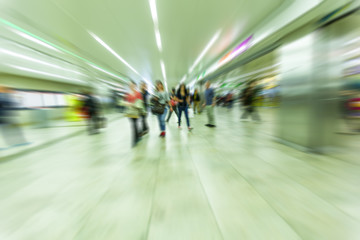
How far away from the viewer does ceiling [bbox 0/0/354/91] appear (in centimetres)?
393

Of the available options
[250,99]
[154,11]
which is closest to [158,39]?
[154,11]

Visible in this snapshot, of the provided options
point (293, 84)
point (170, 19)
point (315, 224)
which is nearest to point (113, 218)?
point (315, 224)

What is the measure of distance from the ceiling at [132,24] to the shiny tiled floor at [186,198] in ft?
10.9

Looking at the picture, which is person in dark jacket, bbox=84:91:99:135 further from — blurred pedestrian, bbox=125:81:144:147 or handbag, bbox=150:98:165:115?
handbag, bbox=150:98:165:115

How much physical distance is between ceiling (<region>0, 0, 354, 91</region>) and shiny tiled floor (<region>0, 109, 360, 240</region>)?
10.9ft

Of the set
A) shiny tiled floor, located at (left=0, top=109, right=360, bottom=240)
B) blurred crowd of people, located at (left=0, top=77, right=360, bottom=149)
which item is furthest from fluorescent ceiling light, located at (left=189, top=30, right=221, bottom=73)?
shiny tiled floor, located at (left=0, top=109, right=360, bottom=240)

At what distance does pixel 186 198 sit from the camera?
51.7 inches

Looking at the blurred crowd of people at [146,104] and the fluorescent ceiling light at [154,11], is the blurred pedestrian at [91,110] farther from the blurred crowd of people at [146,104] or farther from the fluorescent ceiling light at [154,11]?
the fluorescent ceiling light at [154,11]

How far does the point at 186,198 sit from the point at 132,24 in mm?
Answer: 6108

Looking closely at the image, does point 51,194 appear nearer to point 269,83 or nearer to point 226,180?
point 226,180

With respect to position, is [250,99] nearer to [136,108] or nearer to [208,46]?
[208,46]

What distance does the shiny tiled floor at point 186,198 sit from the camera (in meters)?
0.98

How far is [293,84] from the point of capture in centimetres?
246

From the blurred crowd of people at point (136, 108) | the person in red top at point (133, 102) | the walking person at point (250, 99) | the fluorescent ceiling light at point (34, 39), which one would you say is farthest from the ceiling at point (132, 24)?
the person in red top at point (133, 102)
